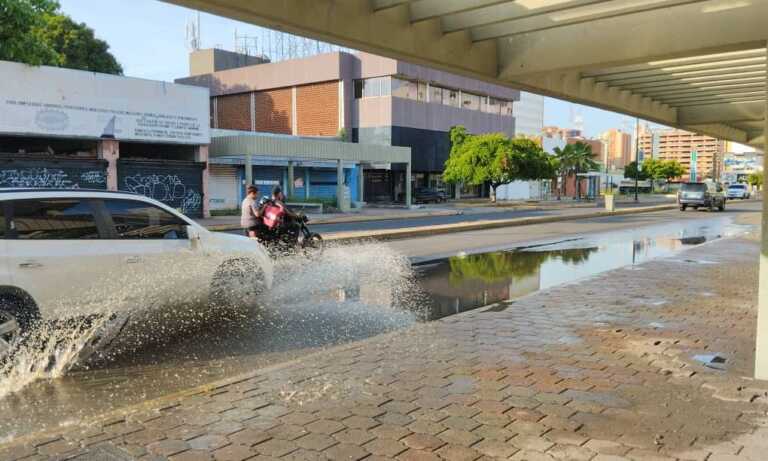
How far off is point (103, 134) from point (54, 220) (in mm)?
21421

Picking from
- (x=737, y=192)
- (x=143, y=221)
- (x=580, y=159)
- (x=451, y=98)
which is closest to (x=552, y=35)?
(x=143, y=221)

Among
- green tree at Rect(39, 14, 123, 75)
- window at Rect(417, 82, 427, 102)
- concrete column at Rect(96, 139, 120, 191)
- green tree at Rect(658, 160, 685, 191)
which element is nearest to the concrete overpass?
concrete column at Rect(96, 139, 120, 191)

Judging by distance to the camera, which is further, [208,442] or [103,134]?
[103,134]

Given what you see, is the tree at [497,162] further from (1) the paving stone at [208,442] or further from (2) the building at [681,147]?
(2) the building at [681,147]

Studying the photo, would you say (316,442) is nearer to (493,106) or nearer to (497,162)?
(497,162)

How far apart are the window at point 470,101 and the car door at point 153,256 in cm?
5393

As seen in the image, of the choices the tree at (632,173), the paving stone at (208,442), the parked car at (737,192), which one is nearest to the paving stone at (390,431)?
the paving stone at (208,442)

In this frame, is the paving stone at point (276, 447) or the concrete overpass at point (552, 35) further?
the concrete overpass at point (552, 35)

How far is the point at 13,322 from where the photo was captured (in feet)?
18.0

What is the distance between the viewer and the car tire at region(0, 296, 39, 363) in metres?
5.41

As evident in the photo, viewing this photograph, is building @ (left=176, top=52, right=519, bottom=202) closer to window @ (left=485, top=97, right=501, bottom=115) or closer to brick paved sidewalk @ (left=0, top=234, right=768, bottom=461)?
window @ (left=485, top=97, right=501, bottom=115)

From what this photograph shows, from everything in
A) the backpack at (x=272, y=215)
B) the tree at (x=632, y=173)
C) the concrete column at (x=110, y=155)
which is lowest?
the backpack at (x=272, y=215)

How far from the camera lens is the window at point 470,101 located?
5888 centimetres

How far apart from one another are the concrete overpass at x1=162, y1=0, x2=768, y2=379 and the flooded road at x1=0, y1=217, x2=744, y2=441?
335 cm
